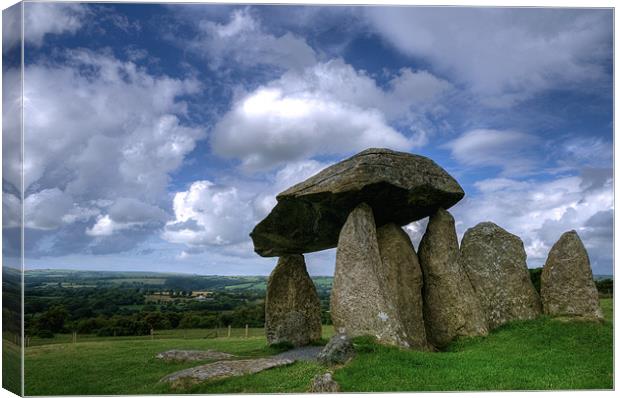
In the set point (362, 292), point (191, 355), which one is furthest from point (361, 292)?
point (191, 355)

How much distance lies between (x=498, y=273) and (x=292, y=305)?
6.96 metres

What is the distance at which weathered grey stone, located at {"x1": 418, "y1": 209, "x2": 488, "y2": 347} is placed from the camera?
1847 cm

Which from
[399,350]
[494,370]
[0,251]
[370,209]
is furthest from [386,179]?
[0,251]

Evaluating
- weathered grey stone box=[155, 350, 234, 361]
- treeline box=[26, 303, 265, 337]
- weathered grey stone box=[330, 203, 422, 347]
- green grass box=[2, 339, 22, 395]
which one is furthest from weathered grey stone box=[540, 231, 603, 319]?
treeline box=[26, 303, 265, 337]

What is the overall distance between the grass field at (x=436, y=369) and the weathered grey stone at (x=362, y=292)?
66 centimetres

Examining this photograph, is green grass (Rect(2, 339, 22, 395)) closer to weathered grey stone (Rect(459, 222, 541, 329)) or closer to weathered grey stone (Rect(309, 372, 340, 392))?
weathered grey stone (Rect(309, 372, 340, 392))

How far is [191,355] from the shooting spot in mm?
18250

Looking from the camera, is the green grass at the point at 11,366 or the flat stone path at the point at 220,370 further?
the flat stone path at the point at 220,370

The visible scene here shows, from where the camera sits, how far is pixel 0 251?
40.8 ft

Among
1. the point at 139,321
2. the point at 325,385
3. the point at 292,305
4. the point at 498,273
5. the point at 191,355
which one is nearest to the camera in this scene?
the point at 325,385

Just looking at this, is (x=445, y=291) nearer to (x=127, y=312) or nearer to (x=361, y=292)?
(x=361, y=292)

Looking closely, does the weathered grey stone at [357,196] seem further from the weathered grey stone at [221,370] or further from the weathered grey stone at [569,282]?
the weathered grey stone at [221,370]

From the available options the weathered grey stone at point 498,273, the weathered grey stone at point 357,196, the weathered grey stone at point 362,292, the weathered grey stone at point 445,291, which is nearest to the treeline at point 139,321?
the weathered grey stone at point 357,196

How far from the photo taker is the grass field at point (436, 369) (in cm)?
1340
